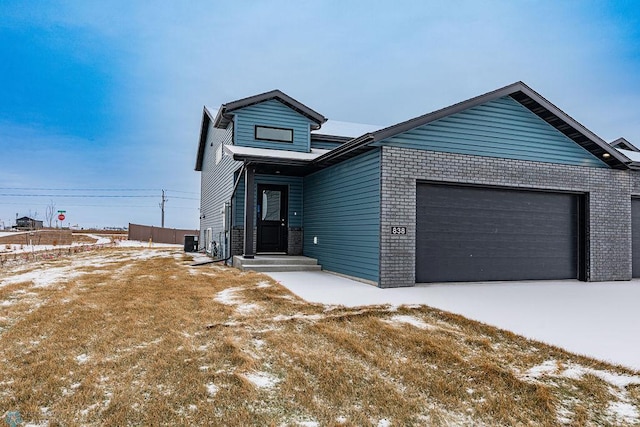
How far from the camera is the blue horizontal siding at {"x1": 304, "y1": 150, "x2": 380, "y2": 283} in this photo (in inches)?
315

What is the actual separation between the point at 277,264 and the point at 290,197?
2.63 meters

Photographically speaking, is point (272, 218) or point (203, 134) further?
point (203, 134)

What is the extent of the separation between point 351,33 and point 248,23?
6.38 metres

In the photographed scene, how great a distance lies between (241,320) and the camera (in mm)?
4703

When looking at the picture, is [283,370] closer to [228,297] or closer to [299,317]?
[299,317]

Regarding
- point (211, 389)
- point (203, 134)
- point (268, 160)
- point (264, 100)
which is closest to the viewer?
point (211, 389)

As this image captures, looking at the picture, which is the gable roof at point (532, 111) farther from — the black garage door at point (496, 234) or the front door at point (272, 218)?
the front door at point (272, 218)

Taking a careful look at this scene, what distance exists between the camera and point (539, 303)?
6.17 meters

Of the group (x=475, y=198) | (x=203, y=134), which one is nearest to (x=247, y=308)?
(x=475, y=198)

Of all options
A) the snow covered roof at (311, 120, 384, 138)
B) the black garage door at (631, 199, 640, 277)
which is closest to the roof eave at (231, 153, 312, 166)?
the snow covered roof at (311, 120, 384, 138)

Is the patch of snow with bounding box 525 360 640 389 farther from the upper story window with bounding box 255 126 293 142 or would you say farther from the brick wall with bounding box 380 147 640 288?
the upper story window with bounding box 255 126 293 142

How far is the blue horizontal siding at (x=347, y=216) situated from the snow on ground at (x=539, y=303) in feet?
1.84

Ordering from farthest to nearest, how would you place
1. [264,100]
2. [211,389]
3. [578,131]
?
[264,100] < [578,131] < [211,389]

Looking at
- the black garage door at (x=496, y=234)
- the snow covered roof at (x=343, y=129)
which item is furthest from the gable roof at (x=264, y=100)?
the black garage door at (x=496, y=234)
